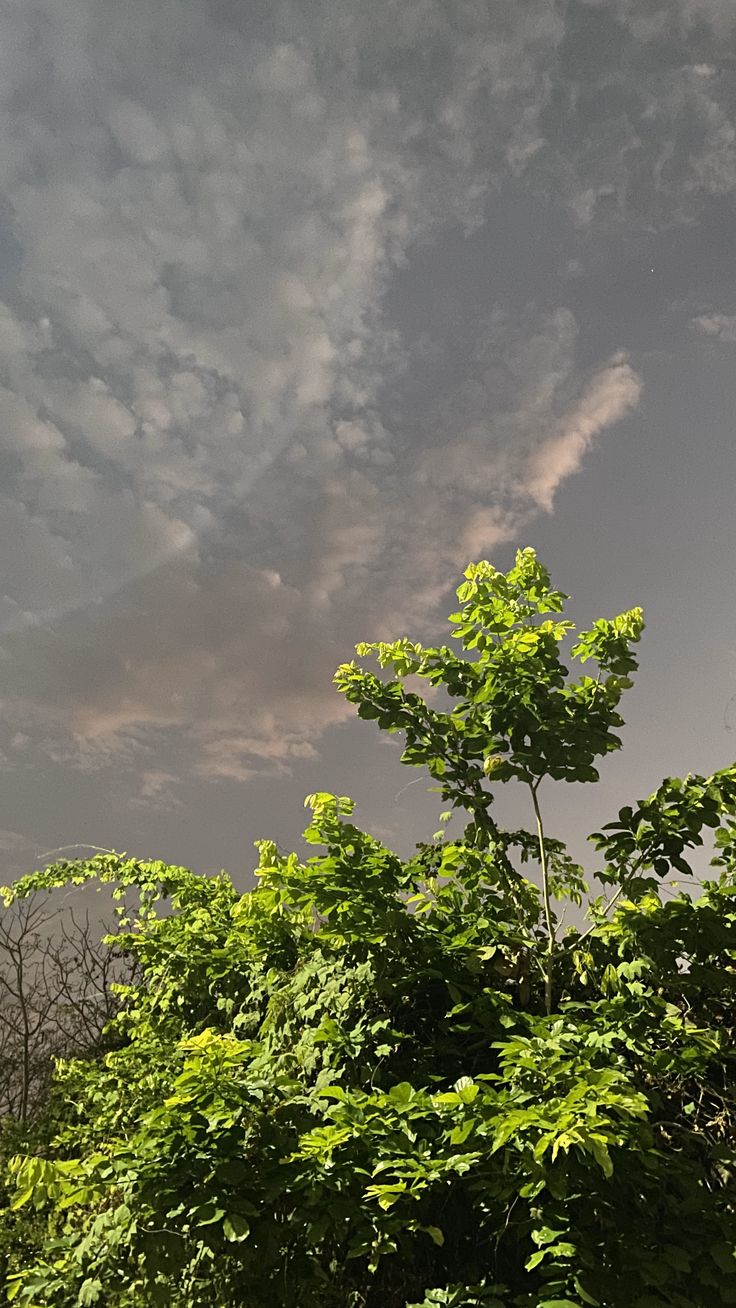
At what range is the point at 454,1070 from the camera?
13.6 feet

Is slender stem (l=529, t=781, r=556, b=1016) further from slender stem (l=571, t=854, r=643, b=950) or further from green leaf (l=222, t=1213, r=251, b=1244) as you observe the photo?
green leaf (l=222, t=1213, r=251, b=1244)

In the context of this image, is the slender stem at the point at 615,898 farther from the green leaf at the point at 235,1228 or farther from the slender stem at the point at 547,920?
the green leaf at the point at 235,1228

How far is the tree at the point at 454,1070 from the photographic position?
2910 mm

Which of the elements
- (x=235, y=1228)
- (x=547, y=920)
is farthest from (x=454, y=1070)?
(x=235, y=1228)

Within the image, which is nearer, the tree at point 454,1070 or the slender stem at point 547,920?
the tree at point 454,1070

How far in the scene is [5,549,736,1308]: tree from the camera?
2.91 metres

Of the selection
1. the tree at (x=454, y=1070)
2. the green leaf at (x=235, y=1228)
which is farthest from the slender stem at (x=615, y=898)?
the green leaf at (x=235, y=1228)

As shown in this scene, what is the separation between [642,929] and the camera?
3.57 metres

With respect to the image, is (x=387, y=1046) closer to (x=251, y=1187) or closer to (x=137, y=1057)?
(x=251, y=1187)

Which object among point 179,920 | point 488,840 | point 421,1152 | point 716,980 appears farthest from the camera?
point 179,920

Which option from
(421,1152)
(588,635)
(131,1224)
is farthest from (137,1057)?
(588,635)

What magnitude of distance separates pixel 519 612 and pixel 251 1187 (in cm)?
318

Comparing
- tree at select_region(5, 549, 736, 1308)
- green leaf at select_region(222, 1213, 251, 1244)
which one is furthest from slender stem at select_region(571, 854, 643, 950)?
green leaf at select_region(222, 1213, 251, 1244)

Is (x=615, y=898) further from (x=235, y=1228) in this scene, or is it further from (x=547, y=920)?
(x=235, y=1228)
